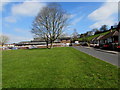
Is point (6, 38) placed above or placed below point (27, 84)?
above

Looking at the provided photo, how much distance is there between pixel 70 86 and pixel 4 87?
7.77 feet

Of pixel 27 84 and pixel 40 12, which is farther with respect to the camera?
pixel 40 12

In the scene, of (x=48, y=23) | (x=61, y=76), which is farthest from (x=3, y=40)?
(x=61, y=76)

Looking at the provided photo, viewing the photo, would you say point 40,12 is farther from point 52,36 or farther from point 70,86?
point 70,86

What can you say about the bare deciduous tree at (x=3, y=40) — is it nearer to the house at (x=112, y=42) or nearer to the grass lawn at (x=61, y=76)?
the house at (x=112, y=42)

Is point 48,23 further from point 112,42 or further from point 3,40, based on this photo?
point 3,40

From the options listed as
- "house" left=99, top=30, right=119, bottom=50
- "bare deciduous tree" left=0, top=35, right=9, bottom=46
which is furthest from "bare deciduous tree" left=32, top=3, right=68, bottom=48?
"bare deciduous tree" left=0, top=35, right=9, bottom=46

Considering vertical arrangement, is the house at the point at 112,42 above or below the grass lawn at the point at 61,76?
above

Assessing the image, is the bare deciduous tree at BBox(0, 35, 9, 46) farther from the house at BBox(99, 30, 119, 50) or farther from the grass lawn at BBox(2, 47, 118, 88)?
the grass lawn at BBox(2, 47, 118, 88)

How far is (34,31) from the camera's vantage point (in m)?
31.3

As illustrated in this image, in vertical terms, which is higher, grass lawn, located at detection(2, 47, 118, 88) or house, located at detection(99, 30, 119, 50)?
house, located at detection(99, 30, 119, 50)

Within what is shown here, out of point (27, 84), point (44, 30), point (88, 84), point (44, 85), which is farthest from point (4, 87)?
point (44, 30)

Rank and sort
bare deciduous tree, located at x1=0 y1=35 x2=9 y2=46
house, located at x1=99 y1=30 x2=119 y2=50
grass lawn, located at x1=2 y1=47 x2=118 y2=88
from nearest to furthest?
grass lawn, located at x1=2 y1=47 x2=118 y2=88
house, located at x1=99 y1=30 x2=119 y2=50
bare deciduous tree, located at x1=0 y1=35 x2=9 y2=46

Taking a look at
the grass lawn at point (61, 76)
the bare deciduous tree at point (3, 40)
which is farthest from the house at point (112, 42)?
the bare deciduous tree at point (3, 40)
